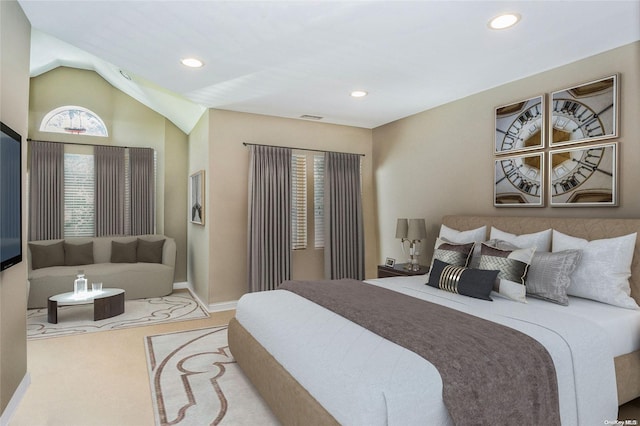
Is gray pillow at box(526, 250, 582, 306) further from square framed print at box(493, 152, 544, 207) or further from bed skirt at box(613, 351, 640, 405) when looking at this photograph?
square framed print at box(493, 152, 544, 207)

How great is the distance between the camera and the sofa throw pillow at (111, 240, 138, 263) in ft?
18.9

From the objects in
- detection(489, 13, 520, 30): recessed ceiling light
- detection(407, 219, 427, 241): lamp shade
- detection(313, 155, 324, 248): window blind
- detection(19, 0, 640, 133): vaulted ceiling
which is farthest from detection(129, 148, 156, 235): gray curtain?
detection(489, 13, 520, 30): recessed ceiling light

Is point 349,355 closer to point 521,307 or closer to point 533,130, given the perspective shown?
point 521,307

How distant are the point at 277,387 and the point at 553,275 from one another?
6.83 feet

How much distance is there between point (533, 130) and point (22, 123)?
13.7ft

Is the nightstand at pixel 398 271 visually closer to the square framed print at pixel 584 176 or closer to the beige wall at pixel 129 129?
the square framed print at pixel 584 176

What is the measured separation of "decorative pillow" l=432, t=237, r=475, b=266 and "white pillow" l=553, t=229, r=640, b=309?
83 centimetres

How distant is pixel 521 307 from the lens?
2525 mm

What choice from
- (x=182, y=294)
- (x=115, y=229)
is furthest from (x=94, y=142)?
(x=182, y=294)

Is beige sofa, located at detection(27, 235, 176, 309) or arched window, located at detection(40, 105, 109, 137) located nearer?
beige sofa, located at detection(27, 235, 176, 309)

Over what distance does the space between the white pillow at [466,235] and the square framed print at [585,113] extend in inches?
39.0

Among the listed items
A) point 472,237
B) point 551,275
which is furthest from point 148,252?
point 551,275

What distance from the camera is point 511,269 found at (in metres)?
2.83

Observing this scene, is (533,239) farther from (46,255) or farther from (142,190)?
(46,255)
